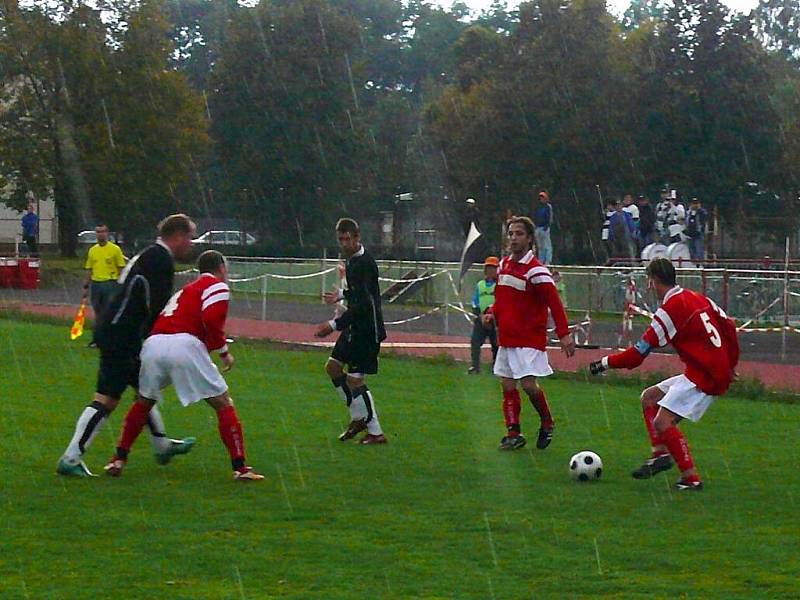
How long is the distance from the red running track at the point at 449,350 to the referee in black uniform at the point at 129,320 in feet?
32.6

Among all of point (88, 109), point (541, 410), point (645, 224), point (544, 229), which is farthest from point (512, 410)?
point (88, 109)

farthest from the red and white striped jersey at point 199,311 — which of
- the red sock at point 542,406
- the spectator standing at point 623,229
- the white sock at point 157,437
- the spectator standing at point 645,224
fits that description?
the spectator standing at point 645,224

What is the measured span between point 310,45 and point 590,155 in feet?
61.1

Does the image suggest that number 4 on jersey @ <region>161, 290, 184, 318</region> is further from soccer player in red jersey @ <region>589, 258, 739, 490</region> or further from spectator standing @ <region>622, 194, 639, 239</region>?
spectator standing @ <region>622, 194, 639, 239</region>

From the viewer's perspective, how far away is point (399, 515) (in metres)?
8.85

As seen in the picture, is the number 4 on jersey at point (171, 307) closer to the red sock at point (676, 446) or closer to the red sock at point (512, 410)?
the red sock at point (512, 410)

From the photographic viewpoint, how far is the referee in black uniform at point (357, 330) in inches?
473

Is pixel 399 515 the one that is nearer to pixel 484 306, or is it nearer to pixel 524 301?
pixel 524 301

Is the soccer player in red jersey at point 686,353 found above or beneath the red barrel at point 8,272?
above

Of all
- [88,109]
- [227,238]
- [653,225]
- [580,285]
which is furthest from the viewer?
[227,238]

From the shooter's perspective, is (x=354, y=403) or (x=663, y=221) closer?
(x=354, y=403)

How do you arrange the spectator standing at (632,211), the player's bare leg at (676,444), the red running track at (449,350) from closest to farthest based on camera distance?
the player's bare leg at (676,444), the red running track at (449,350), the spectator standing at (632,211)

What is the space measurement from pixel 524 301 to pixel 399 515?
347 centimetres

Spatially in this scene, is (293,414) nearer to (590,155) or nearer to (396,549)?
(396,549)
